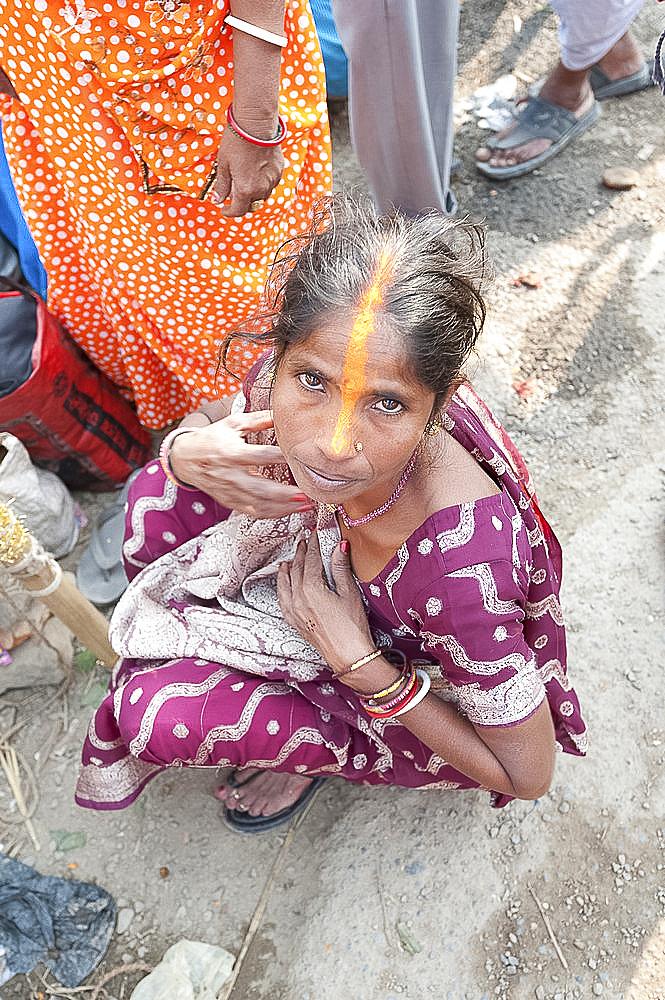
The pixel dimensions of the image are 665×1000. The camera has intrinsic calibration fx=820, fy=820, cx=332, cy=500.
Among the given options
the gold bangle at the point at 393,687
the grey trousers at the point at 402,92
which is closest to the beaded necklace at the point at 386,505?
the gold bangle at the point at 393,687

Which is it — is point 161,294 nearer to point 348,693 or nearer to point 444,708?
point 348,693

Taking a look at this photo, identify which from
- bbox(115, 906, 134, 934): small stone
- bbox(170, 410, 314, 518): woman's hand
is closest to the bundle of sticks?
bbox(170, 410, 314, 518): woman's hand

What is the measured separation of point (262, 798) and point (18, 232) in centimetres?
194

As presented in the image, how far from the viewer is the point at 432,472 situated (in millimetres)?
1477

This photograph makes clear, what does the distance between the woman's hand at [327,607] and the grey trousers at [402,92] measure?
141cm

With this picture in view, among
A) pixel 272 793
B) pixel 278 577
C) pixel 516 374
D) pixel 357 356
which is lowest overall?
pixel 272 793

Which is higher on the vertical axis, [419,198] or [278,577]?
[419,198]

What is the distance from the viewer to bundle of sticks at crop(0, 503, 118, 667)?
1836 millimetres

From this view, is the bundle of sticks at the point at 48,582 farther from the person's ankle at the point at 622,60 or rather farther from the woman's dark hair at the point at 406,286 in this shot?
the person's ankle at the point at 622,60

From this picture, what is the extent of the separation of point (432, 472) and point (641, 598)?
1.34m

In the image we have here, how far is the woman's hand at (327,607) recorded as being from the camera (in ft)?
5.29

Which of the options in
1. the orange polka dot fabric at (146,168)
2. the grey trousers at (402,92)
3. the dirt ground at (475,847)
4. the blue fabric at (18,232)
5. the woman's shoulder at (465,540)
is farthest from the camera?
the blue fabric at (18,232)

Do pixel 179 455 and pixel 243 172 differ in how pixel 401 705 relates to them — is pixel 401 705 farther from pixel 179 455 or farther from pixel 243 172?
pixel 243 172

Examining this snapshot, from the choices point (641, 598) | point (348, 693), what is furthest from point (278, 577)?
point (641, 598)
